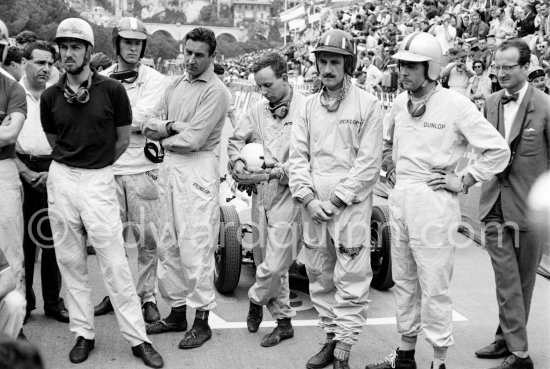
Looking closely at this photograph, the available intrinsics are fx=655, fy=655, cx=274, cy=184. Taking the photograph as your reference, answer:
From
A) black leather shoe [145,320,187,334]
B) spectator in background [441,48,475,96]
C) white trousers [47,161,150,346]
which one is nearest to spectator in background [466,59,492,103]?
spectator in background [441,48,475,96]

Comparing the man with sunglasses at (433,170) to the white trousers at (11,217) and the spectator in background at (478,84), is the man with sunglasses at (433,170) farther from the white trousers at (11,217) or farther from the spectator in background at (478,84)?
the spectator in background at (478,84)

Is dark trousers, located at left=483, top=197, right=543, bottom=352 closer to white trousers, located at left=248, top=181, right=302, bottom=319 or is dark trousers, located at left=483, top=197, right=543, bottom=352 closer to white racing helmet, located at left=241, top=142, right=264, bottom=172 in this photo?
white trousers, located at left=248, top=181, right=302, bottom=319

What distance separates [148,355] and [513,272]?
2.60 metres

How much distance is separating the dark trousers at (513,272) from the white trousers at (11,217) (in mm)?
3340

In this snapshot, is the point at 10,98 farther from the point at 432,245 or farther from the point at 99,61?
the point at 432,245

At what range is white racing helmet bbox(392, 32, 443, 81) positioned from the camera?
13.8 ft

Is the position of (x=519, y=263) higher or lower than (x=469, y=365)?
higher

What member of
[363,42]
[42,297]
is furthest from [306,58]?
[42,297]

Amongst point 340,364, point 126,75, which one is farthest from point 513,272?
point 126,75

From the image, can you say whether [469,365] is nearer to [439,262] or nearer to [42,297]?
[439,262]

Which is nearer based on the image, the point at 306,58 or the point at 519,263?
the point at 519,263

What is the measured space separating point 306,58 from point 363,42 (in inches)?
207

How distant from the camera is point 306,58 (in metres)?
30.1

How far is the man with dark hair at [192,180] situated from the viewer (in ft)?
15.9
